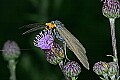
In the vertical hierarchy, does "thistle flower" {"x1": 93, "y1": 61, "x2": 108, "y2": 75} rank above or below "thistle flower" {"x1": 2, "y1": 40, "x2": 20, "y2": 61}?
below

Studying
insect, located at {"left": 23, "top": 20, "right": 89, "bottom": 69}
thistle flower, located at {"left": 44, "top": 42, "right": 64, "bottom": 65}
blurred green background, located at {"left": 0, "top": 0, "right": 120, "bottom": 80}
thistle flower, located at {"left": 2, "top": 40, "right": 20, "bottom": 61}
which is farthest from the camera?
blurred green background, located at {"left": 0, "top": 0, "right": 120, "bottom": 80}

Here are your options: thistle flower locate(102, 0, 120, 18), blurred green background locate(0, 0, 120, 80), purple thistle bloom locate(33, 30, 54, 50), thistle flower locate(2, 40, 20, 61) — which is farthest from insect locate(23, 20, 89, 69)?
blurred green background locate(0, 0, 120, 80)

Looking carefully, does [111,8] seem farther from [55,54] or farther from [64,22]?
[64,22]

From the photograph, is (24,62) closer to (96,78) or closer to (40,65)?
(40,65)

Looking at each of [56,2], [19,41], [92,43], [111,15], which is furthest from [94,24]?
[111,15]

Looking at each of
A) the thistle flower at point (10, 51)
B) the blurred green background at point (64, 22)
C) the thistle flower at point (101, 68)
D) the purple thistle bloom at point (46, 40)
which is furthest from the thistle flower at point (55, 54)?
the blurred green background at point (64, 22)

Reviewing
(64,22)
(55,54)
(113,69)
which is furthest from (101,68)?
(64,22)

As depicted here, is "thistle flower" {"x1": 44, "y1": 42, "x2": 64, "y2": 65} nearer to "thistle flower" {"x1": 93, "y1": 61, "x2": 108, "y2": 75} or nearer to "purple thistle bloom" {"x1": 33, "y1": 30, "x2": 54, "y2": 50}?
"purple thistle bloom" {"x1": 33, "y1": 30, "x2": 54, "y2": 50}

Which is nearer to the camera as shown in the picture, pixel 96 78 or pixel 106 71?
pixel 106 71
